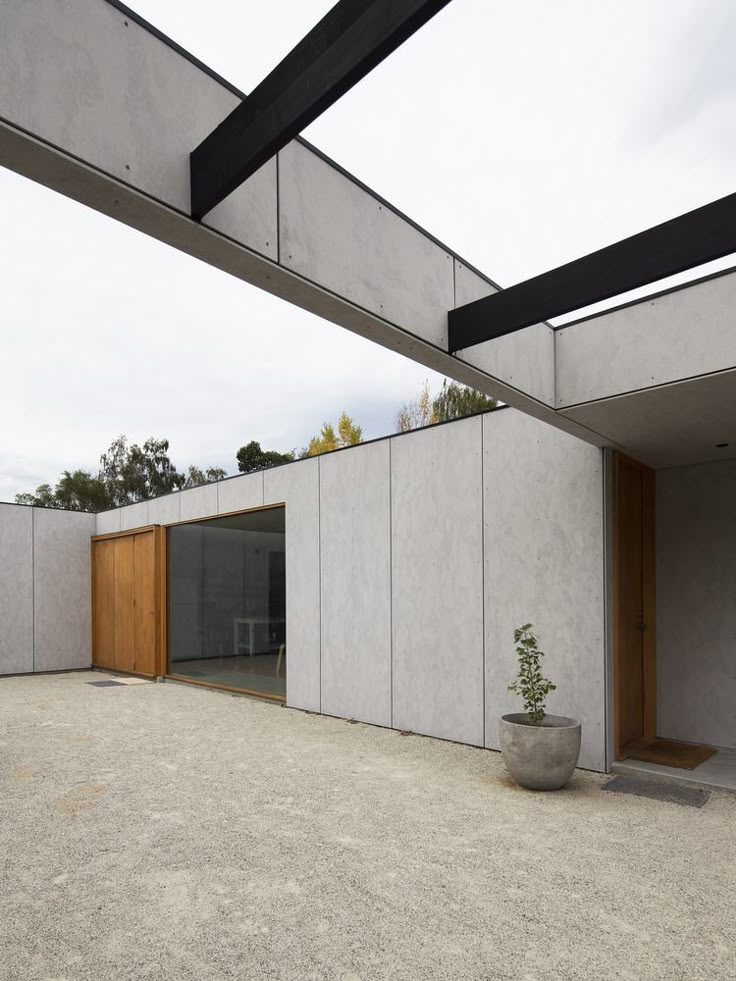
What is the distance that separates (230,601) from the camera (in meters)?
8.84

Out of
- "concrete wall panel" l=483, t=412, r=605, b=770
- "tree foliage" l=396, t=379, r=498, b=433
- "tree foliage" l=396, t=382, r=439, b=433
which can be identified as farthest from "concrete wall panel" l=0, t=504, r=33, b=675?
"tree foliage" l=396, t=382, r=439, b=433

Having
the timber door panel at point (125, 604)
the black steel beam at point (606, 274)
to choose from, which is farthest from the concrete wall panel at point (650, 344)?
the timber door panel at point (125, 604)

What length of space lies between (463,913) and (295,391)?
34270mm

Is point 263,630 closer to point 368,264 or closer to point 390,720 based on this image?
point 390,720

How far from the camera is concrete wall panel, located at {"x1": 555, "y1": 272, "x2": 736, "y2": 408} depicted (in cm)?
365

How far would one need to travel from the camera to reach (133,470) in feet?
125

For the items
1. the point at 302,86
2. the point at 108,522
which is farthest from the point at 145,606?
the point at 302,86

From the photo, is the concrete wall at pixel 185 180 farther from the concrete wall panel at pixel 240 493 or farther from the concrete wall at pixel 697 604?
the concrete wall panel at pixel 240 493

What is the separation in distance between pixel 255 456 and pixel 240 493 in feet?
90.2

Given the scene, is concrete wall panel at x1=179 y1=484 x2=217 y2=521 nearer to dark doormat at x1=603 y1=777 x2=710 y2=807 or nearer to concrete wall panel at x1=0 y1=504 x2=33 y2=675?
concrete wall panel at x1=0 y1=504 x2=33 y2=675

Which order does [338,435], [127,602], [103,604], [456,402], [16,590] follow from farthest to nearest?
[338,435]
[456,402]
[103,604]
[16,590]
[127,602]

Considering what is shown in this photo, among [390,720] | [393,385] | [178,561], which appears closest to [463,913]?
[390,720]

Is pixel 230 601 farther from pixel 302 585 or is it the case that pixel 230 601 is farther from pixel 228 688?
pixel 302 585

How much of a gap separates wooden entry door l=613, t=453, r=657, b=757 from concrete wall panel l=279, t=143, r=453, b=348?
8.50ft
